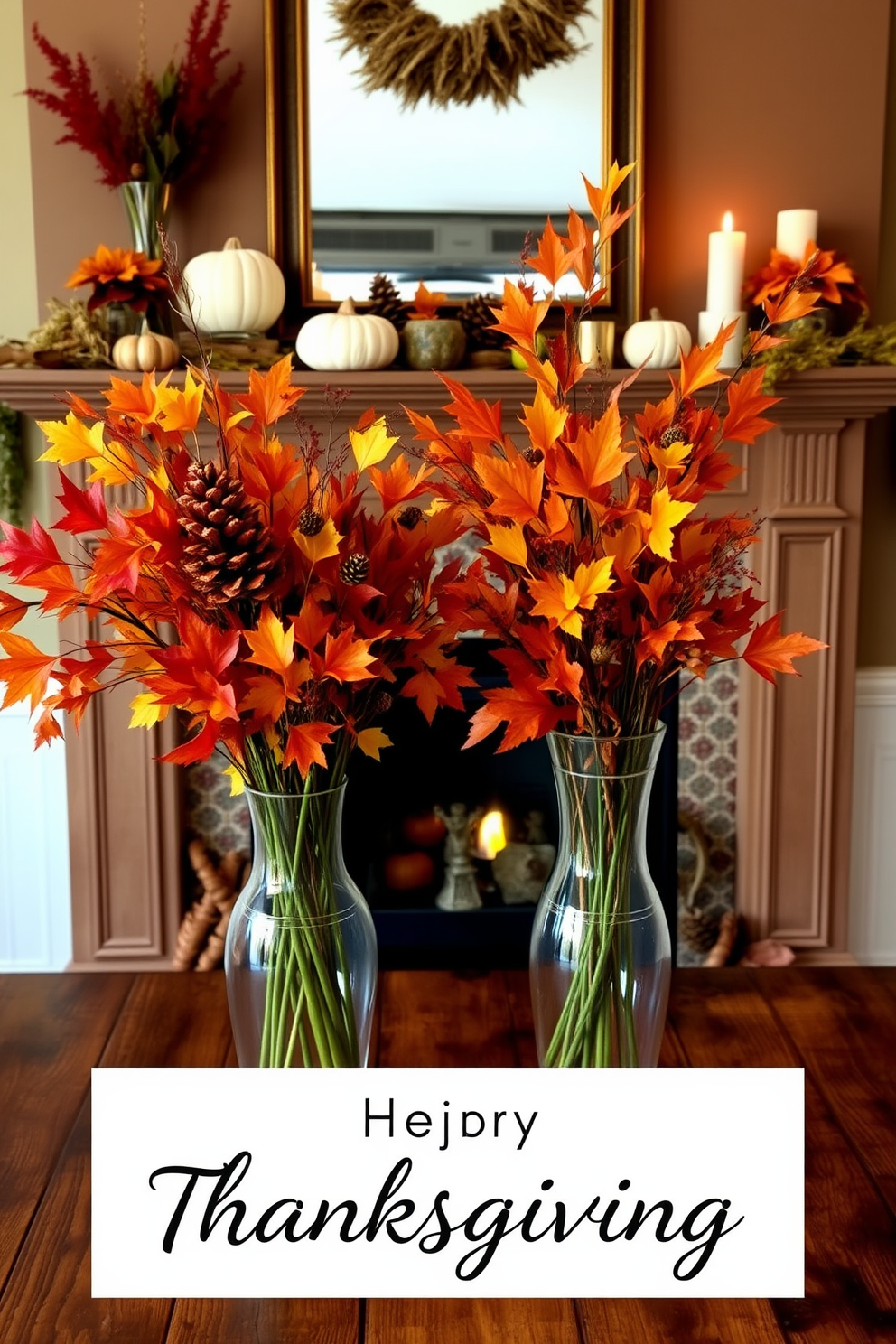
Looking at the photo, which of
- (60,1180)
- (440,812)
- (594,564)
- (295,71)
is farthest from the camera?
(440,812)

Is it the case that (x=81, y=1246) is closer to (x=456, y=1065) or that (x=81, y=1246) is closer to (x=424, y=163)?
(x=456, y=1065)

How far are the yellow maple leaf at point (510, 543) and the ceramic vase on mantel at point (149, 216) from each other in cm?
175

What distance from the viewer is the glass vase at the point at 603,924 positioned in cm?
83

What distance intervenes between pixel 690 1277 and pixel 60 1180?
465 mm

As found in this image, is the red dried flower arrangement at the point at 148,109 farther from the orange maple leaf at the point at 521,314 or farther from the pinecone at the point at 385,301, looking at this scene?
the orange maple leaf at the point at 521,314

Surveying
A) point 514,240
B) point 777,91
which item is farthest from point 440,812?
point 777,91

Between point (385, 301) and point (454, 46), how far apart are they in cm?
50

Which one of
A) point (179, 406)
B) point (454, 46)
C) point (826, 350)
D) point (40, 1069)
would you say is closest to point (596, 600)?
point (179, 406)

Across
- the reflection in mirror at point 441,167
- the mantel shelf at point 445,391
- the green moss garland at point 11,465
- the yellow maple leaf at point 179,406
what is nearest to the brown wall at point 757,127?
the reflection in mirror at point 441,167

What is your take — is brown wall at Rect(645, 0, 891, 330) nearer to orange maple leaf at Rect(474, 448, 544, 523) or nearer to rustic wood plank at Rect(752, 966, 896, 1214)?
rustic wood plank at Rect(752, 966, 896, 1214)

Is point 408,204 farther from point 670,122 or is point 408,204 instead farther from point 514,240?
point 670,122

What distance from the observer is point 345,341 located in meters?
2.30

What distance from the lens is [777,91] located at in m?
2.48

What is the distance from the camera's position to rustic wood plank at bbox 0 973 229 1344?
0.78m
